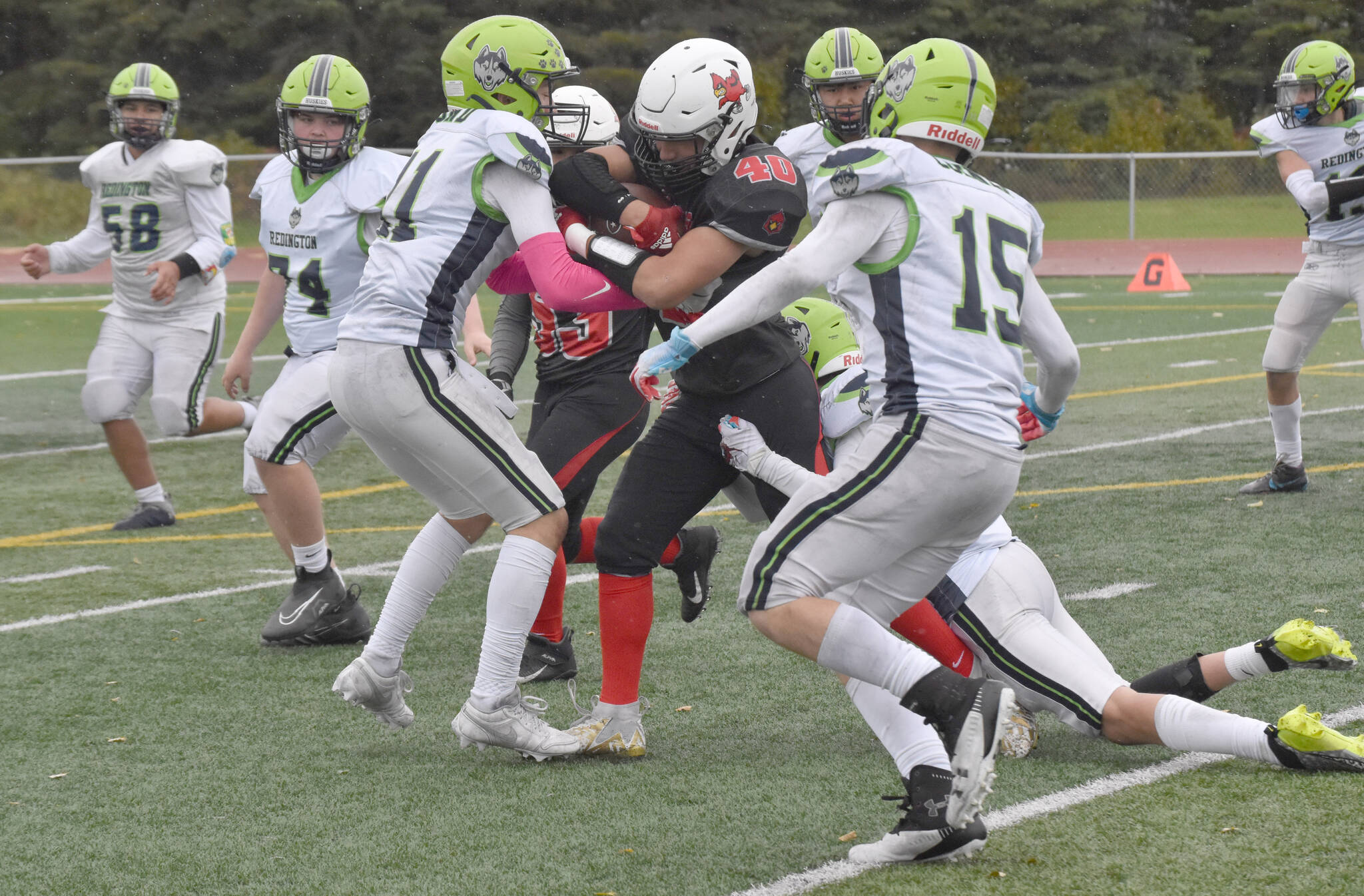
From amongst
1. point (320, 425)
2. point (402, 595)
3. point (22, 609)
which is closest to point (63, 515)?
point (22, 609)

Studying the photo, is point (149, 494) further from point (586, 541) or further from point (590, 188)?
point (590, 188)

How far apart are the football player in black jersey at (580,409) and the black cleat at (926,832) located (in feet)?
5.57

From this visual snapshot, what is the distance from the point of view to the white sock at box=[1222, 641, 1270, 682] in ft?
12.1

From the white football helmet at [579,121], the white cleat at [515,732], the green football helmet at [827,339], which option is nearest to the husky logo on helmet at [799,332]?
the green football helmet at [827,339]

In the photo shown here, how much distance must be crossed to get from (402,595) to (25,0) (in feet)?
117

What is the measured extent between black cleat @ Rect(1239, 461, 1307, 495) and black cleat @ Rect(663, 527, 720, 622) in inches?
137

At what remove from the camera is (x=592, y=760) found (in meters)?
4.11

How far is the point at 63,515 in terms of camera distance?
783cm

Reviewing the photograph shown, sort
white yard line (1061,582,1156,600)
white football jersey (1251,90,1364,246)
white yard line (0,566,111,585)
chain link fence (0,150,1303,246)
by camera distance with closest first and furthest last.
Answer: white yard line (1061,582,1156,600), white yard line (0,566,111,585), white football jersey (1251,90,1364,246), chain link fence (0,150,1303,246)

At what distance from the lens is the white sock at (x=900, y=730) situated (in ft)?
10.9

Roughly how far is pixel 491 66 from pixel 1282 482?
476cm

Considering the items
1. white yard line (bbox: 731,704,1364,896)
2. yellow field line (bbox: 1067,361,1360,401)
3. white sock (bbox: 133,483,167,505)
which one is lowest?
yellow field line (bbox: 1067,361,1360,401)

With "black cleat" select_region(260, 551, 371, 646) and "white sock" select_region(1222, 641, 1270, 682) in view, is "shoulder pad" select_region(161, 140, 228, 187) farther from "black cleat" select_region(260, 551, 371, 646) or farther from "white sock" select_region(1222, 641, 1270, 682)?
"white sock" select_region(1222, 641, 1270, 682)

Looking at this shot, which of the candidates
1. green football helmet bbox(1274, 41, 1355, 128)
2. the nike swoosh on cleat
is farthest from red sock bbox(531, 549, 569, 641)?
green football helmet bbox(1274, 41, 1355, 128)
